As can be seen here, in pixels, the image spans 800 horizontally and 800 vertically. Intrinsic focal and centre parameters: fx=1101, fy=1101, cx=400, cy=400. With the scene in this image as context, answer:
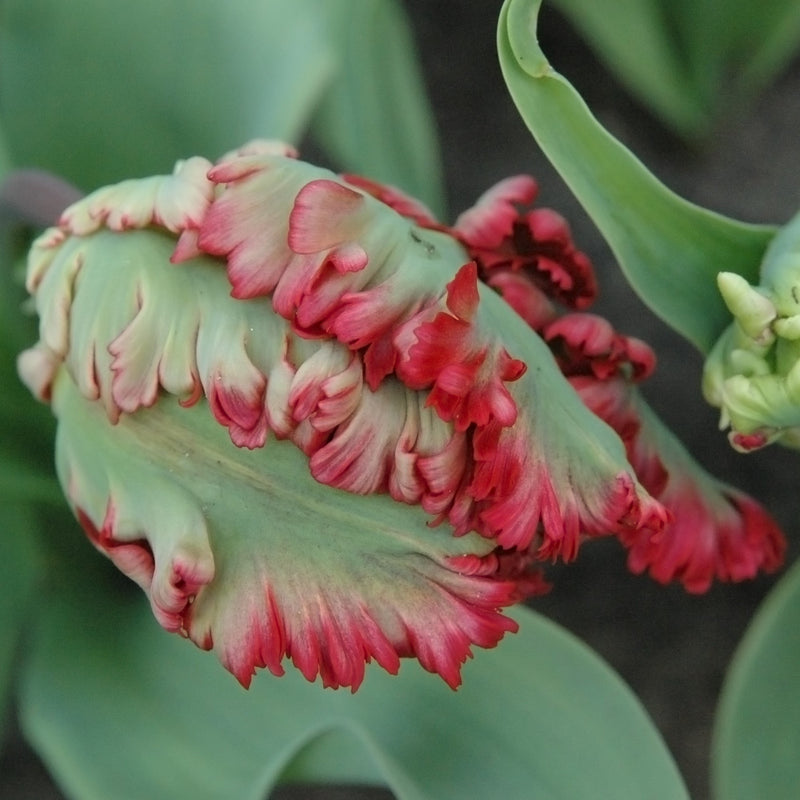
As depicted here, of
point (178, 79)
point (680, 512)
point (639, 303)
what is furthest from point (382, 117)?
point (680, 512)

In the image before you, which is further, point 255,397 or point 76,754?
point 76,754

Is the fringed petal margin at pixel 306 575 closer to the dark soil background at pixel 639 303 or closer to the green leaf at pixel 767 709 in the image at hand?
the green leaf at pixel 767 709

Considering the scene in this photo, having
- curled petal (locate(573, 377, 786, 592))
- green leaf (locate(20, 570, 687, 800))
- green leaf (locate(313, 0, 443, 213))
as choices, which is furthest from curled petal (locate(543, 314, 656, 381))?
green leaf (locate(313, 0, 443, 213))

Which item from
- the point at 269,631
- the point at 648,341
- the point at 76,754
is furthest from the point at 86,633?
the point at 648,341

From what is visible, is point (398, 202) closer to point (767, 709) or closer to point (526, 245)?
point (526, 245)

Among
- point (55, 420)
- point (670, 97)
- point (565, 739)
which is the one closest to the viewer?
point (565, 739)

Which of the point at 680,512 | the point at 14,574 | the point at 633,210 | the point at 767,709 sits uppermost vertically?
the point at 633,210

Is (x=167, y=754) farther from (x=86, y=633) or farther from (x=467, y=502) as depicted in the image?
(x=467, y=502)
